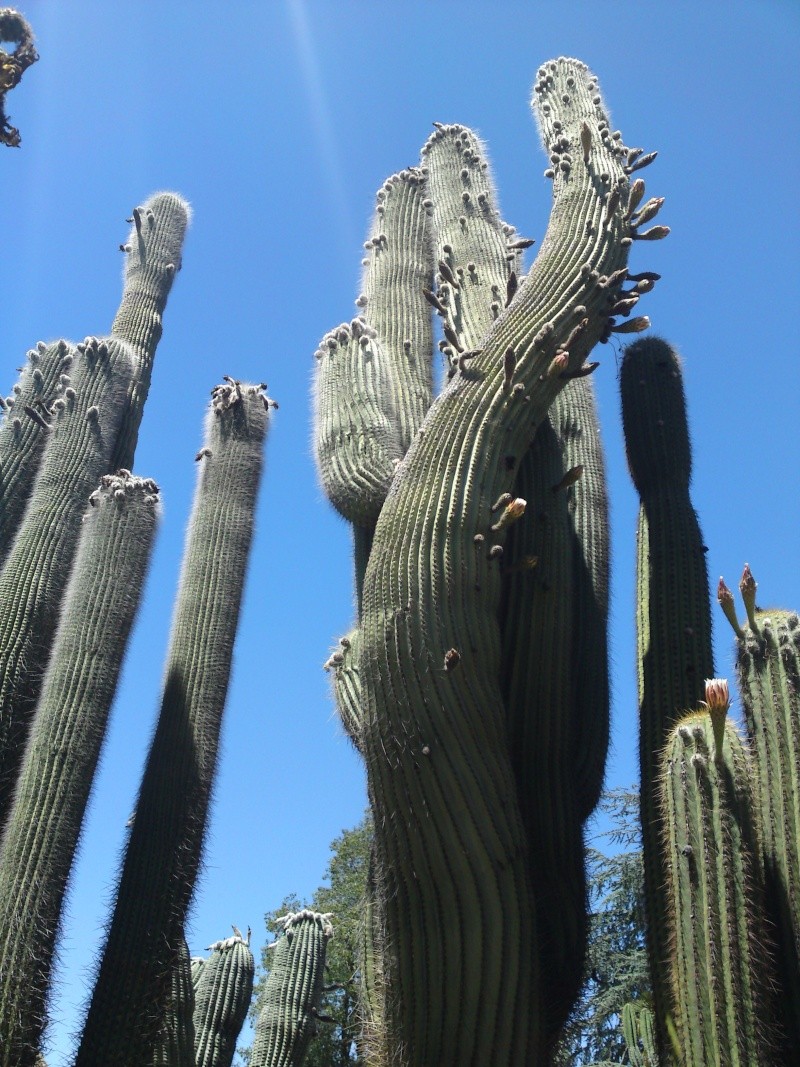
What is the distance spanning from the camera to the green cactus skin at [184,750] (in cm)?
516

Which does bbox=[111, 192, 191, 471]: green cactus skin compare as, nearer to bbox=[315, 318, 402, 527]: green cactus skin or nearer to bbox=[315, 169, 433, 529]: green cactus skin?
bbox=[315, 169, 433, 529]: green cactus skin

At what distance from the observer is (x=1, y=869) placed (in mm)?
5230

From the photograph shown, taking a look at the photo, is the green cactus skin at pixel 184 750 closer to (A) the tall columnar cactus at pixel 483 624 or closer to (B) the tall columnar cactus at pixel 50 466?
(B) the tall columnar cactus at pixel 50 466

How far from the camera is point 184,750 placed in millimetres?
6137

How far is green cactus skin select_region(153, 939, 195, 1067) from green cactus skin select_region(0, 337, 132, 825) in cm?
145

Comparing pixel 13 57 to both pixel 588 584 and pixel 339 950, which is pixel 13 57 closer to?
pixel 588 584

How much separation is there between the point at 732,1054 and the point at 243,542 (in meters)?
5.12

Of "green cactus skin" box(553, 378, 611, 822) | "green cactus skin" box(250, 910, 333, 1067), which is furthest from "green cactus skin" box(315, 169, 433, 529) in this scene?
"green cactus skin" box(250, 910, 333, 1067)

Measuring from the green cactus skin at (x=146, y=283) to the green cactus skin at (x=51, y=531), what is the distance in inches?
22.0

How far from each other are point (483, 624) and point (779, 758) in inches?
45.3

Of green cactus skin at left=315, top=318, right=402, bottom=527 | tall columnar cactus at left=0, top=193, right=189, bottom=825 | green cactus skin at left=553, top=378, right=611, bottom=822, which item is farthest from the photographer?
tall columnar cactus at left=0, top=193, right=189, bottom=825

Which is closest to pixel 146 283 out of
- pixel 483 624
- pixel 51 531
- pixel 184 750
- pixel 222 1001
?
pixel 51 531

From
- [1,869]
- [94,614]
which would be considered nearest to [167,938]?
[1,869]

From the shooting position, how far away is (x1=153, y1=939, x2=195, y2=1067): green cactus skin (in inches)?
217
